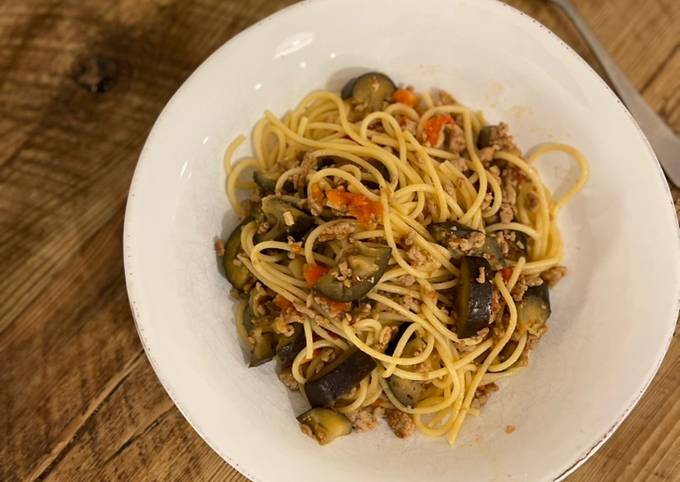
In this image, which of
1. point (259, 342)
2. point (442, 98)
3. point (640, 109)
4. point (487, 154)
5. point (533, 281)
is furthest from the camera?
point (640, 109)

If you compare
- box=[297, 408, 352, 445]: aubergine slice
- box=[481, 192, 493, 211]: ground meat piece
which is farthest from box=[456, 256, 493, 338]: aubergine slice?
box=[297, 408, 352, 445]: aubergine slice

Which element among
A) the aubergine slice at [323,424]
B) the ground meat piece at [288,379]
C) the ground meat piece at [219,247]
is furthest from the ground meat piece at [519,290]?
the ground meat piece at [219,247]

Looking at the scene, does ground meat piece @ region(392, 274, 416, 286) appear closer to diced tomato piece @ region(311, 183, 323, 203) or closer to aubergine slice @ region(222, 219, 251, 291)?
diced tomato piece @ region(311, 183, 323, 203)

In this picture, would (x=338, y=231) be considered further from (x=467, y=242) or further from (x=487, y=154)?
(x=487, y=154)

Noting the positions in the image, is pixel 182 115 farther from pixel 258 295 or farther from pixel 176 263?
pixel 258 295

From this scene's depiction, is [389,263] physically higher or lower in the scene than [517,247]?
lower

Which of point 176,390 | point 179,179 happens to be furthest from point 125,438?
point 179,179

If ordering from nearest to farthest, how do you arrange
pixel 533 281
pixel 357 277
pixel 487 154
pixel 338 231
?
pixel 357 277 → pixel 338 231 → pixel 533 281 → pixel 487 154

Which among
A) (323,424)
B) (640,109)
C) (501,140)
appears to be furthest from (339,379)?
(640,109)
